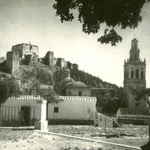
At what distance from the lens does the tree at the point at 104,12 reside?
505cm

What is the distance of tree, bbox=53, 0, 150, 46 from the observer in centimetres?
505

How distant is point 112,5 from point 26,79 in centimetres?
4873

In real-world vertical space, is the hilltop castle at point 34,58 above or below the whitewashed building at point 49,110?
above

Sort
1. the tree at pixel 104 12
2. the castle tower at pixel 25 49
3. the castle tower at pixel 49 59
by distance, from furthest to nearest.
Result: the castle tower at pixel 49 59 → the castle tower at pixel 25 49 → the tree at pixel 104 12

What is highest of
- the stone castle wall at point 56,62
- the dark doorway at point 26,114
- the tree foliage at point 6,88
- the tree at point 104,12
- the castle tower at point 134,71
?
the stone castle wall at point 56,62

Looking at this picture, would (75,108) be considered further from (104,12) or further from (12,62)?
(12,62)

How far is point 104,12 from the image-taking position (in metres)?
5.18

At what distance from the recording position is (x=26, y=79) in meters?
52.5

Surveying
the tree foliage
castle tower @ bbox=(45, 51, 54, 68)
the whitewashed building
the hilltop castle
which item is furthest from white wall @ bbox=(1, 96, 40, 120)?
castle tower @ bbox=(45, 51, 54, 68)

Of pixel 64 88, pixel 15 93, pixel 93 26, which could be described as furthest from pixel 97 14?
pixel 64 88

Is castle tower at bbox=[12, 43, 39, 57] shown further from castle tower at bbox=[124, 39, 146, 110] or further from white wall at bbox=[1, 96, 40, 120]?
white wall at bbox=[1, 96, 40, 120]

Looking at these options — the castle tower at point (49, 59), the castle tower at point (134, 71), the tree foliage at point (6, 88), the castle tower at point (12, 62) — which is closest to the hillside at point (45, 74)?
the castle tower at point (49, 59)

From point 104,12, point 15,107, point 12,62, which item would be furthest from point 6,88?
point 12,62

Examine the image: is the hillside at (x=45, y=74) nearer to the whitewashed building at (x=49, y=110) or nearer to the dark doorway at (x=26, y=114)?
the whitewashed building at (x=49, y=110)
